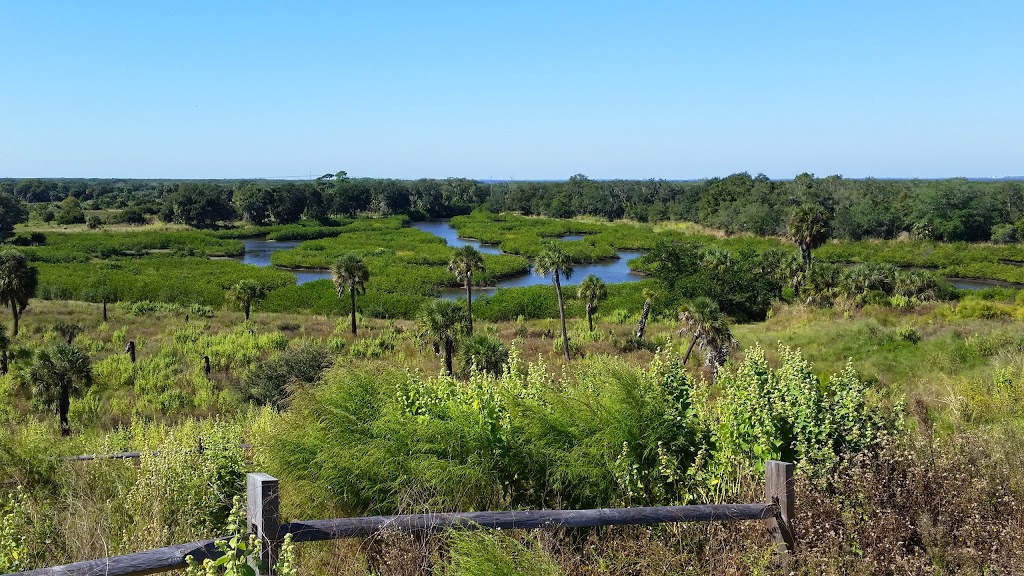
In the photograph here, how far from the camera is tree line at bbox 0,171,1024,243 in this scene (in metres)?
83.2

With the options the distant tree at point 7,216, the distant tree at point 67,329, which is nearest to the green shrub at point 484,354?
the distant tree at point 67,329

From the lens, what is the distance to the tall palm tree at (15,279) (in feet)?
110

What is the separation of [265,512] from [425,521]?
99cm

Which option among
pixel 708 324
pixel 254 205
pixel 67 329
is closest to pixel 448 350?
pixel 708 324

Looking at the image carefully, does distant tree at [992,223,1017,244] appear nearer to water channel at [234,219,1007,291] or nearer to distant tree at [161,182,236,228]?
water channel at [234,219,1007,291]

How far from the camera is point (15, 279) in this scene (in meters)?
33.7

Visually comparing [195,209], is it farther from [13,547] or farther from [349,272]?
[13,547]

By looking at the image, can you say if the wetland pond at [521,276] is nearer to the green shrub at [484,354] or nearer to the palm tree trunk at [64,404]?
the green shrub at [484,354]

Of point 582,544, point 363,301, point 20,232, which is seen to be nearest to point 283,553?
point 582,544

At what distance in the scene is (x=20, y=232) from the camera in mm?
85875

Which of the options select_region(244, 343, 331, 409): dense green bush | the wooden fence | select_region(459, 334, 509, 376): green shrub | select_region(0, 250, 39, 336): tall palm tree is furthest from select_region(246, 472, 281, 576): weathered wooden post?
select_region(0, 250, 39, 336): tall palm tree

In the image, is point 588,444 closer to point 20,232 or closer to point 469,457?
point 469,457

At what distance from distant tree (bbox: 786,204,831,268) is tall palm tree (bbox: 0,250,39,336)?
4608 cm

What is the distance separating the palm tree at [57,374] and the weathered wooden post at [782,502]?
21008 millimetres
